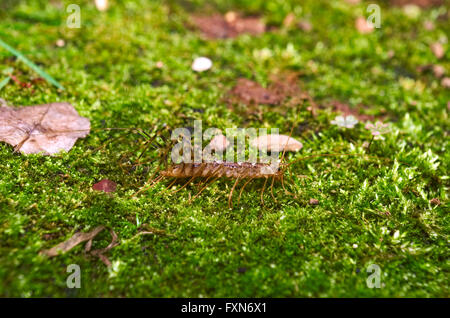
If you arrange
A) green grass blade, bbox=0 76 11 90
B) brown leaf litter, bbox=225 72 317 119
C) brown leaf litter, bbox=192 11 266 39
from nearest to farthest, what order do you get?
green grass blade, bbox=0 76 11 90 → brown leaf litter, bbox=225 72 317 119 → brown leaf litter, bbox=192 11 266 39

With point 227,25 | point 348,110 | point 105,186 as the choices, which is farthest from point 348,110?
point 105,186

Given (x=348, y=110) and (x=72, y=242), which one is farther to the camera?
(x=348, y=110)

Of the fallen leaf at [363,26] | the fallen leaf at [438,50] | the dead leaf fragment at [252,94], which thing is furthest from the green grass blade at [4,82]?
the fallen leaf at [438,50]

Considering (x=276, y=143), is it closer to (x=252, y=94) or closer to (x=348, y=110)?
(x=252, y=94)

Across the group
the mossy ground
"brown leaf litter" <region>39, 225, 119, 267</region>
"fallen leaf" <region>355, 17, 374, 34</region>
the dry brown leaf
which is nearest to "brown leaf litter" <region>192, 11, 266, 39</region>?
the mossy ground

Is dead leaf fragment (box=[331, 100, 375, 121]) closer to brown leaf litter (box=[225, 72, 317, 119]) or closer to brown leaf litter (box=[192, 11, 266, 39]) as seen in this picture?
brown leaf litter (box=[225, 72, 317, 119])

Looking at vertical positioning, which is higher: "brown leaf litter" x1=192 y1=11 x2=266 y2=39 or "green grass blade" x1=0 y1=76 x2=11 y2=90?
"brown leaf litter" x1=192 y1=11 x2=266 y2=39

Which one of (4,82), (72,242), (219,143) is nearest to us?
(72,242)
